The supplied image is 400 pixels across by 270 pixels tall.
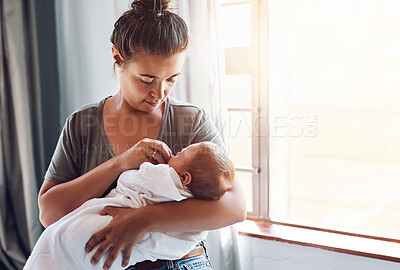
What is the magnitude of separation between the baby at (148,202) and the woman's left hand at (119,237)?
2 centimetres

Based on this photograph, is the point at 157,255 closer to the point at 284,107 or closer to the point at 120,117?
the point at 120,117

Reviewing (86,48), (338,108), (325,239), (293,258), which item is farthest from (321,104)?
(86,48)

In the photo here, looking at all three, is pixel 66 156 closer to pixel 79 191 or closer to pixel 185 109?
pixel 79 191

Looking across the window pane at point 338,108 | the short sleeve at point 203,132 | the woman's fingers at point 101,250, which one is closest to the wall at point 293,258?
the window pane at point 338,108

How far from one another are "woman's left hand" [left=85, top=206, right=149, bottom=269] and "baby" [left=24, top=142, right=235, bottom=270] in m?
0.02

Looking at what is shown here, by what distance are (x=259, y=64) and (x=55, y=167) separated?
3.71 ft

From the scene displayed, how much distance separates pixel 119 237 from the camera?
3.22 ft

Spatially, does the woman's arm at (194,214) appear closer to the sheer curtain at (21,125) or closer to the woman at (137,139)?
the woman at (137,139)

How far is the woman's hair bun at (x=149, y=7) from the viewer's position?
1.10m

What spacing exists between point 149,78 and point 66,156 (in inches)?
15.9

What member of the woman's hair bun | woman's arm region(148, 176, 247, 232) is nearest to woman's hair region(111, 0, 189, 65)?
the woman's hair bun

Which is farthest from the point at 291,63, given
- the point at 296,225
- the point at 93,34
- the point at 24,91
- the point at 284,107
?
the point at 24,91

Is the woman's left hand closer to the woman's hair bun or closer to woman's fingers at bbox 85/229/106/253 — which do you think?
woman's fingers at bbox 85/229/106/253

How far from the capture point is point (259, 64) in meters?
1.87
